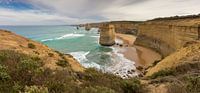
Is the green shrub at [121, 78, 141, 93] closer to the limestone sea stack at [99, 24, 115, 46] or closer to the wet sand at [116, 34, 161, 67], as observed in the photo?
the wet sand at [116, 34, 161, 67]

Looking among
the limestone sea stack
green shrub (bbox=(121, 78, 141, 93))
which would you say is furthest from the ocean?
green shrub (bbox=(121, 78, 141, 93))

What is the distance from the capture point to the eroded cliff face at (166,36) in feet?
97.0

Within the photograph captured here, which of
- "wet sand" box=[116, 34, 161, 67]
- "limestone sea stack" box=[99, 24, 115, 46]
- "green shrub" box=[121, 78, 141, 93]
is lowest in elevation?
"wet sand" box=[116, 34, 161, 67]

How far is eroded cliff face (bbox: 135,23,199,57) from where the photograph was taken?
29.6 m

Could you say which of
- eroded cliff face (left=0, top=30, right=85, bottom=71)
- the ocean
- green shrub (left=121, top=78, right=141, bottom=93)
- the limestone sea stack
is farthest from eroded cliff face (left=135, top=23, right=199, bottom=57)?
green shrub (left=121, top=78, right=141, bottom=93)

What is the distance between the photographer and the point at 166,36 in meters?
41.6

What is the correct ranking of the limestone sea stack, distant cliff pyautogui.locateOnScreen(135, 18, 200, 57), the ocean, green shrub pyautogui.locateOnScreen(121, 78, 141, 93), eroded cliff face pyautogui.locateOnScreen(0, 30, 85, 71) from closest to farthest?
green shrub pyautogui.locateOnScreen(121, 78, 141, 93), eroded cliff face pyautogui.locateOnScreen(0, 30, 85, 71), distant cliff pyautogui.locateOnScreen(135, 18, 200, 57), the ocean, the limestone sea stack

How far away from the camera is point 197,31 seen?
27.1m

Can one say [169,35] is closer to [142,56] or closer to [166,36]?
[166,36]

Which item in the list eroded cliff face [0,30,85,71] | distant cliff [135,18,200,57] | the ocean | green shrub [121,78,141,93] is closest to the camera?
green shrub [121,78,141,93]

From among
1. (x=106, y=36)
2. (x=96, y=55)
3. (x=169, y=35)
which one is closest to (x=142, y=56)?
(x=169, y=35)

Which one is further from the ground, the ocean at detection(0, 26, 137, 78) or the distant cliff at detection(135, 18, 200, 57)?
the distant cliff at detection(135, 18, 200, 57)

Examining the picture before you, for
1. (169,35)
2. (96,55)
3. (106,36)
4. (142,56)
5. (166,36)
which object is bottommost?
(142,56)

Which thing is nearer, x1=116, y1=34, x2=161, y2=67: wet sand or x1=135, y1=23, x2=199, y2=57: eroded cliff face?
x1=135, y1=23, x2=199, y2=57: eroded cliff face
